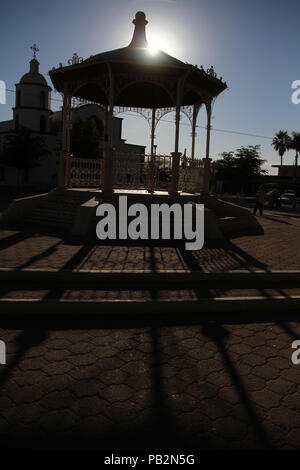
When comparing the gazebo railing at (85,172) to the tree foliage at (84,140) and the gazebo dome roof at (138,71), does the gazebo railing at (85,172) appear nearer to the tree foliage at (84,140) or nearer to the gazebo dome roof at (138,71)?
the gazebo dome roof at (138,71)

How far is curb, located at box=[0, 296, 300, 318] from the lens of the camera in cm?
455

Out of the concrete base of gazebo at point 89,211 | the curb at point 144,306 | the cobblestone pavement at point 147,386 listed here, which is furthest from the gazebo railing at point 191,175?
the cobblestone pavement at point 147,386

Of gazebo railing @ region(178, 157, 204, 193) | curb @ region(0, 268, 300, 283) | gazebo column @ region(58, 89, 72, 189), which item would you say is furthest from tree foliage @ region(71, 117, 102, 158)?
curb @ region(0, 268, 300, 283)

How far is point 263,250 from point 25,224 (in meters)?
7.66

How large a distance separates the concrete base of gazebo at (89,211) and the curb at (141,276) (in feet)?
11.2

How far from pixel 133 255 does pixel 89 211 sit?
2543mm

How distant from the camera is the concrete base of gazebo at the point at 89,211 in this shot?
31.3 feet

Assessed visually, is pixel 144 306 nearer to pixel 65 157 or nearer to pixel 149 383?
pixel 149 383

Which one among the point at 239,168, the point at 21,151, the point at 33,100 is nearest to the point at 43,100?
the point at 33,100

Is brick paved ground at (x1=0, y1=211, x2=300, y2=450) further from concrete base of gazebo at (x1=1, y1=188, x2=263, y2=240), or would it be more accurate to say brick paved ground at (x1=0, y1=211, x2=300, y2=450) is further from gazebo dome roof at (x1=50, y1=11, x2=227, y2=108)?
gazebo dome roof at (x1=50, y1=11, x2=227, y2=108)

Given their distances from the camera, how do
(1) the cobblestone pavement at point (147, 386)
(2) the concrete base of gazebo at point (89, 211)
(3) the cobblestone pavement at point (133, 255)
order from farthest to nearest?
(2) the concrete base of gazebo at point (89, 211) < (3) the cobblestone pavement at point (133, 255) < (1) the cobblestone pavement at point (147, 386)

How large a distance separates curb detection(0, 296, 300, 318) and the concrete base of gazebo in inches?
174

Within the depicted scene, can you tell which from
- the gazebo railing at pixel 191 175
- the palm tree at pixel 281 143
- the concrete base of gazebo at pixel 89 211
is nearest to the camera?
the concrete base of gazebo at pixel 89 211
